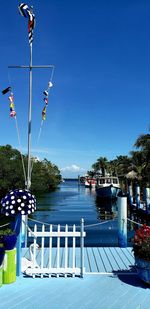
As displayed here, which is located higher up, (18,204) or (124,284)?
(18,204)

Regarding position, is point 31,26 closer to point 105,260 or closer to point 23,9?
point 23,9

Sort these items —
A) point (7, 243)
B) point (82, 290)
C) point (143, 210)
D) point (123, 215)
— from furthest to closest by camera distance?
point (143, 210) < point (123, 215) < point (7, 243) < point (82, 290)

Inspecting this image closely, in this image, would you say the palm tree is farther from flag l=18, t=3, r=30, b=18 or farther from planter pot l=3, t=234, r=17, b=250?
planter pot l=3, t=234, r=17, b=250

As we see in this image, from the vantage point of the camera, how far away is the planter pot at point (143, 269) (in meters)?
5.82

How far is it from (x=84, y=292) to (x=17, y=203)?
2.27m

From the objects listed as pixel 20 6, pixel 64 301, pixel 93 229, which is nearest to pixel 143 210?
pixel 93 229

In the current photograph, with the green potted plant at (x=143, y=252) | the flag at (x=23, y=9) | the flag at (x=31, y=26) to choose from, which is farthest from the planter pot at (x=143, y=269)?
the flag at (x=23, y=9)

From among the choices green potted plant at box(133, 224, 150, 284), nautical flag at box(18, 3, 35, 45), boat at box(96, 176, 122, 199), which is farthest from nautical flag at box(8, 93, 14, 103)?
boat at box(96, 176, 122, 199)

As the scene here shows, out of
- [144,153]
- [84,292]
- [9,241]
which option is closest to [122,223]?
[84,292]

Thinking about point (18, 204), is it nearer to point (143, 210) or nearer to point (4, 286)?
point (4, 286)

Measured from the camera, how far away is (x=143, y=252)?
5.93 m

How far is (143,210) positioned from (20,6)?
2289 centimetres

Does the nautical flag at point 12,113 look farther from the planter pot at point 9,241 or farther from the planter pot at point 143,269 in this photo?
the planter pot at point 143,269

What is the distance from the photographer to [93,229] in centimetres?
2256
